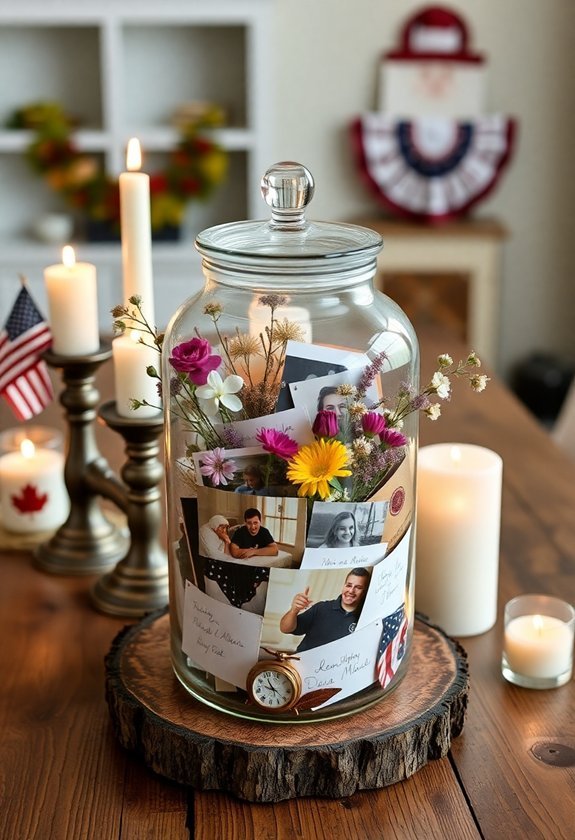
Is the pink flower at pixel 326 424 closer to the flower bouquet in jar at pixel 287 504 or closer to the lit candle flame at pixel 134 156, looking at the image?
the flower bouquet in jar at pixel 287 504

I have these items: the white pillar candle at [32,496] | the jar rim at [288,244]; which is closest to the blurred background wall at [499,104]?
the white pillar candle at [32,496]

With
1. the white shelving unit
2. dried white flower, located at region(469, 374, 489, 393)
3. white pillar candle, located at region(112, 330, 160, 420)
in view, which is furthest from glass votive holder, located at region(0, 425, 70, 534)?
the white shelving unit

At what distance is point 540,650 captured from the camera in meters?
0.99

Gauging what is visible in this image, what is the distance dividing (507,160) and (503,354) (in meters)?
0.68

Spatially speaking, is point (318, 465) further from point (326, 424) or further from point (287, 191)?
point (287, 191)

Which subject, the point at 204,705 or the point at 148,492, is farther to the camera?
the point at 148,492

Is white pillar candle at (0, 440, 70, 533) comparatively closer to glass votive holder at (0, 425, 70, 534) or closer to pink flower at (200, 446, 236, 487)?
glass votive holder at (0, 425, 70, 534)

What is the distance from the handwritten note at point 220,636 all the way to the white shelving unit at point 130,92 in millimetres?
2585

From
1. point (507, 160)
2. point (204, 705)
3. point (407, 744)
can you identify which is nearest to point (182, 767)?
point (204, 705)

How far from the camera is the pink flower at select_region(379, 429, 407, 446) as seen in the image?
84 centimetres

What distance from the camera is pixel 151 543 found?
1.15 meters

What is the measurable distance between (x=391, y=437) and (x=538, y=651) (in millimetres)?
285

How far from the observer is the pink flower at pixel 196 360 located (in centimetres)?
82

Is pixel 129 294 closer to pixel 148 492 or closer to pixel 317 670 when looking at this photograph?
pixel 148 492
